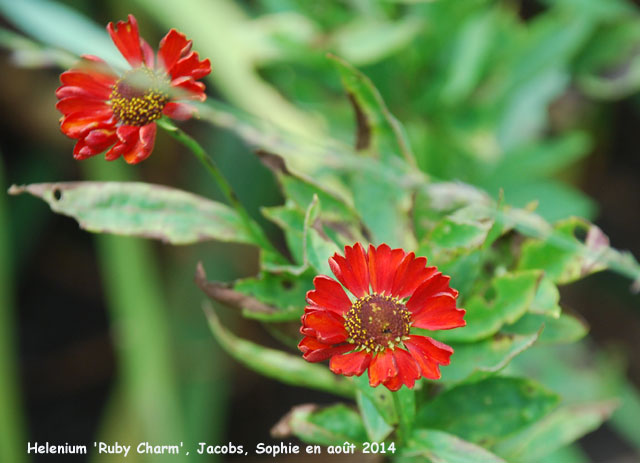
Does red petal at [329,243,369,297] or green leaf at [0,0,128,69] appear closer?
red petal at [329,243,369,297]

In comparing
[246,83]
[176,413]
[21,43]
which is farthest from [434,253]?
[176,413]

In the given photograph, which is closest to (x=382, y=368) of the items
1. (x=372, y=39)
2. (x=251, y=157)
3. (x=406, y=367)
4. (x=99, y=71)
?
(x=406, y=367)

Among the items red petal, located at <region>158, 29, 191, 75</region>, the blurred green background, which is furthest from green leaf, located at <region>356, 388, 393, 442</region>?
the blurred green background

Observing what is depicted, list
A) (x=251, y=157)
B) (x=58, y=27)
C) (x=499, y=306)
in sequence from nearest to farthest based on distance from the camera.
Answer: (x=499, y=306) → (x=58, y=27) → (x=251, y=157)

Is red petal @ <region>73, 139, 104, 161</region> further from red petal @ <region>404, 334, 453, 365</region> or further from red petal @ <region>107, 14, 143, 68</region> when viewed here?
red petal @ <region>404, 334, 453, 365</region>

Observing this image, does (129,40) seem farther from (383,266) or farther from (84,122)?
(383,266)

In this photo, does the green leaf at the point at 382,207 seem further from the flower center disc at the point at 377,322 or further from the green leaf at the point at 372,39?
the green leaf at the point at 372,39

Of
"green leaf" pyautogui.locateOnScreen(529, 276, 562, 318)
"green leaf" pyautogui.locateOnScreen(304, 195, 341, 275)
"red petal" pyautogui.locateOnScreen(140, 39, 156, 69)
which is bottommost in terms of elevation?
"green leaf" pyautogui.locateOnScreen(529, 276, 562, 318)
